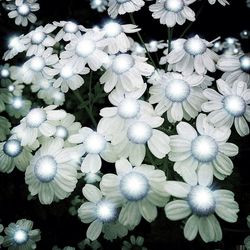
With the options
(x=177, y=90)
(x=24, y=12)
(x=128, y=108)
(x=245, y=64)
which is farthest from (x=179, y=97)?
(x=24, y=12)

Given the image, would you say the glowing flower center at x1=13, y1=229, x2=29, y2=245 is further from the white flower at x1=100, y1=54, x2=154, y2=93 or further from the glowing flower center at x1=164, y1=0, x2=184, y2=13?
the glowing flower center at x1=164, y1=0, x2=184, y2=13

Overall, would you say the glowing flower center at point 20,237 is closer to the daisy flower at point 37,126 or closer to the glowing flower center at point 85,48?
the daisy flower at point 37,126

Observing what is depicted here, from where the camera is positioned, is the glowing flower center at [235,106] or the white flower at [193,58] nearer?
the glowing flower center at [235,106]

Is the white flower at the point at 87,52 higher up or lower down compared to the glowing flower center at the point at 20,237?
higher up

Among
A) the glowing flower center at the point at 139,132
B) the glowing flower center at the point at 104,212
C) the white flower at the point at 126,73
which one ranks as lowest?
the glowing flower center at the point at 104,212

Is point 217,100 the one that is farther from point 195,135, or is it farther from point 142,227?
point 142,227

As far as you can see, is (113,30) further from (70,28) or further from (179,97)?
(179,97)

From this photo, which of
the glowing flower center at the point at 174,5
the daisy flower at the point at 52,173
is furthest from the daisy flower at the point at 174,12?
the daisy flower at the point at 52,173
